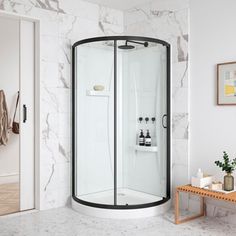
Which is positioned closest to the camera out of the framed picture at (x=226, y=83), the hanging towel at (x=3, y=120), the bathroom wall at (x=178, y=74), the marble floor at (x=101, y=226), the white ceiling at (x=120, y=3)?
the marble floor at (x=101, y=226)

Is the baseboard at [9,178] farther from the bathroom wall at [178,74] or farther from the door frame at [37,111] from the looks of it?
the bathroom wall at [178,74]

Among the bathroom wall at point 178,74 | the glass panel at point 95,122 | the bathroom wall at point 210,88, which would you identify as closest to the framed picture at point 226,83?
the bathroom wall at point 210,88

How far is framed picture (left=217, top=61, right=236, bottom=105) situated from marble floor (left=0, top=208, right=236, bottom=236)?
4.07 feet

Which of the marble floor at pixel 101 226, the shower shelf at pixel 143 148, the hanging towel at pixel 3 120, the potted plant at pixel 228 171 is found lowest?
the marble floor at pixel 101 226

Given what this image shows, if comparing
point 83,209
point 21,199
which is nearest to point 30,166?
point 21,199

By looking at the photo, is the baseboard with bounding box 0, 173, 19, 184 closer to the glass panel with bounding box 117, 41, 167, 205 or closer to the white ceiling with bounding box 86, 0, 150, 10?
the glass panel with bounding box 117, 41, 167, 205

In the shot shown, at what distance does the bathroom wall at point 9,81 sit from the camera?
→ 4.92 metres

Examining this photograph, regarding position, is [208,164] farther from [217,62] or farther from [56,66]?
[56,66]

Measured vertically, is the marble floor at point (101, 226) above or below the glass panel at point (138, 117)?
below

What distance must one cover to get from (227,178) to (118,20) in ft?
8.12

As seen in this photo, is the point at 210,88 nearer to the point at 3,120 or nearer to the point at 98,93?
the point at 98,93

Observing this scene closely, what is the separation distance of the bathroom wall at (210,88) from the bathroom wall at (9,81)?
265cm

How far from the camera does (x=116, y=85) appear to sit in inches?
140

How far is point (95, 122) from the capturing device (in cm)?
370
